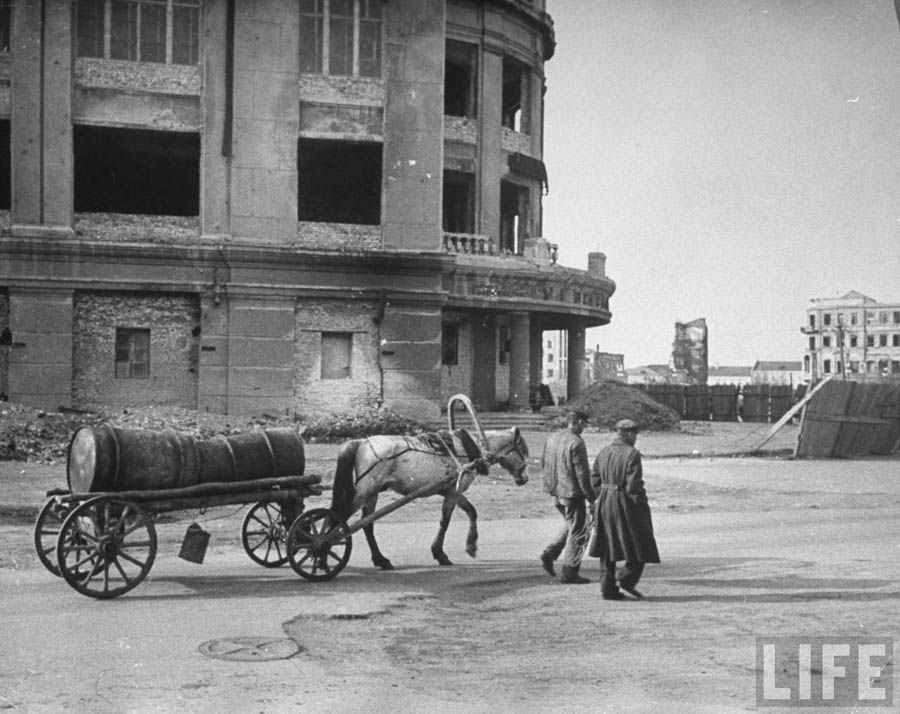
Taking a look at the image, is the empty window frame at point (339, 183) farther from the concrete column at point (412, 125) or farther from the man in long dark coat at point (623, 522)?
the man in long dark coat at point (623, 522)

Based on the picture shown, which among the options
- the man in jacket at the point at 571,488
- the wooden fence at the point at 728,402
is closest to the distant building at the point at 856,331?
the wooden fence at the point at 728,402

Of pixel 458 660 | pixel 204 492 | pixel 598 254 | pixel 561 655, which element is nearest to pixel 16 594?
pixel 204 492

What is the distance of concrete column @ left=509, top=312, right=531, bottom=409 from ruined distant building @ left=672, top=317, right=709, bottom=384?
27.1 m

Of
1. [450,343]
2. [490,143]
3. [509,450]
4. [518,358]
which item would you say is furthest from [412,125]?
[509,450]

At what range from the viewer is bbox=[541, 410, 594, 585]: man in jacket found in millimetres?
9922

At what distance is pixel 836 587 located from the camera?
32.7 ft

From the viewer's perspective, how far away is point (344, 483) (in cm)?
1035

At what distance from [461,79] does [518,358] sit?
9.89 metres

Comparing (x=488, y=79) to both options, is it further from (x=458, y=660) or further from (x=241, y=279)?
(x=458, y=660)

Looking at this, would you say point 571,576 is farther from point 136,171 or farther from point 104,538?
point 136,171

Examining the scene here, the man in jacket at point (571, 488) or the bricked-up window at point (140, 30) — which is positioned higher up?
the bricked-up window at point (140, 30)

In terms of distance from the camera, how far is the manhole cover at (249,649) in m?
7.06

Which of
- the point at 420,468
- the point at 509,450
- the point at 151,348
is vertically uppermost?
the point at 151,348

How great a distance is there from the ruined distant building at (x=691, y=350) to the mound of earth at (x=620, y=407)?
24512 millimetres
